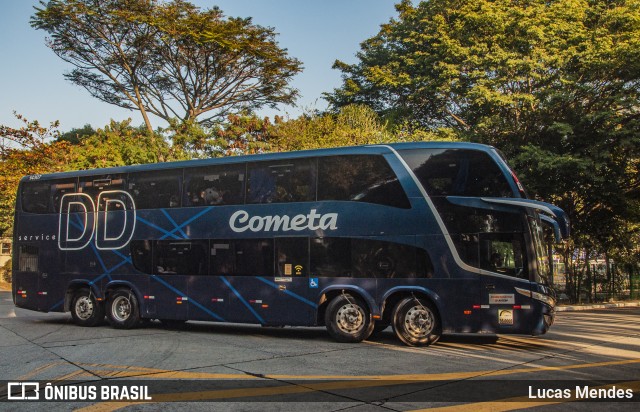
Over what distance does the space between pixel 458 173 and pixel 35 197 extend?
1154 centimetres

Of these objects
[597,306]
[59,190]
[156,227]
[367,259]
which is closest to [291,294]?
[367,259]

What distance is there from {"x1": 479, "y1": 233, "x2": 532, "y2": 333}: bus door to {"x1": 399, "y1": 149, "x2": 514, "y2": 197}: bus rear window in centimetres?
92

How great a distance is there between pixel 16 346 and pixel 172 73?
77.3 ft

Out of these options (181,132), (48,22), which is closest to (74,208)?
(181,132)

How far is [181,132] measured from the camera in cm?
2903

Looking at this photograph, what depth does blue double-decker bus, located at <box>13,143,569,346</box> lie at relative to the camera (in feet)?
35.9

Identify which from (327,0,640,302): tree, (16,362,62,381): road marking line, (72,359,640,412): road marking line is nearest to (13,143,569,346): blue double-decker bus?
(72,359,640,412): road marking line

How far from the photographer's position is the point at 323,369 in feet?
27.9

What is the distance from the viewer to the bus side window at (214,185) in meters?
13.1

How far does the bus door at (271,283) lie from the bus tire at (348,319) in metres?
0.52

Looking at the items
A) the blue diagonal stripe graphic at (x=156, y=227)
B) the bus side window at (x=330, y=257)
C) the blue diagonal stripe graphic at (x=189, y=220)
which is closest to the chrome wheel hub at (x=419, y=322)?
the bus side window at (x=330, y=257)

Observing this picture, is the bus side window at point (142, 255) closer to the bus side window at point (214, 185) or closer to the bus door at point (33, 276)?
Answer: the bus side window at point (214, 185)

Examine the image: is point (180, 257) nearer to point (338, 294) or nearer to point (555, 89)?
point (338, 294)

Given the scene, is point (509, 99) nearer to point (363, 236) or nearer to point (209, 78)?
point (363, 236)
